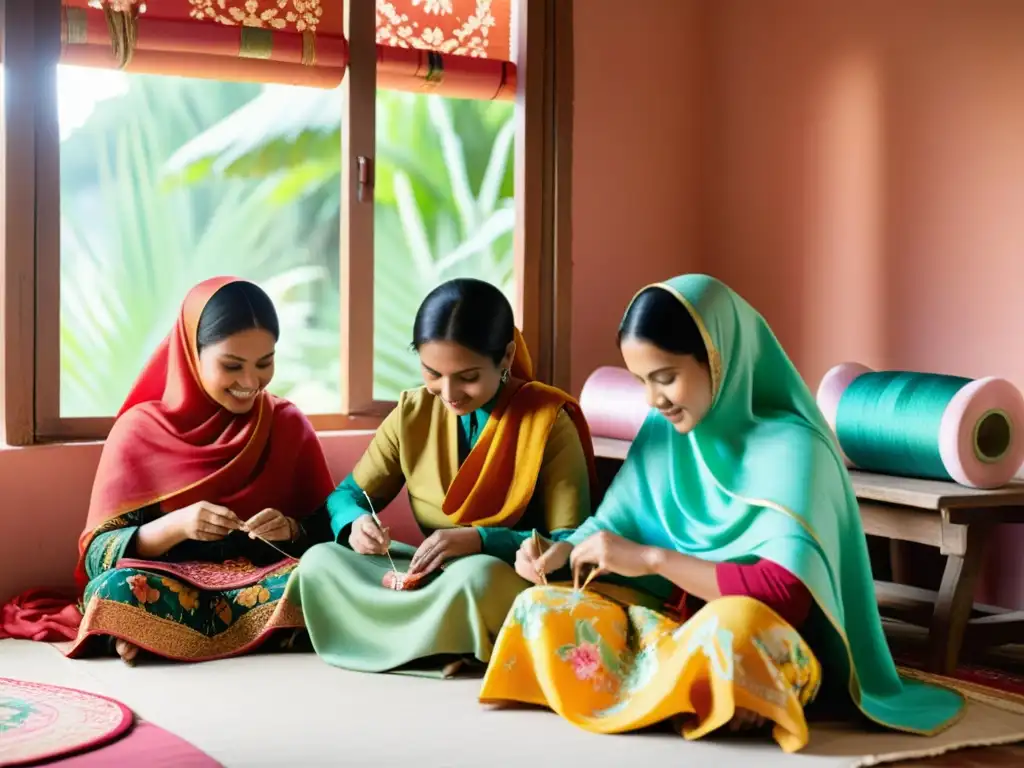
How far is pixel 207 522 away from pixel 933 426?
6.58 ft

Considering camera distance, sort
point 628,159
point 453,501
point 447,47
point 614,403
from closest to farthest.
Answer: point 453,501, point 614,403, point 447,47, point 628,159

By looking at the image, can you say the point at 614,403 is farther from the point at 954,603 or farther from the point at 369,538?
the point at 954,603

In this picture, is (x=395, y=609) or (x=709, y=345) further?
(x=395, y=609)

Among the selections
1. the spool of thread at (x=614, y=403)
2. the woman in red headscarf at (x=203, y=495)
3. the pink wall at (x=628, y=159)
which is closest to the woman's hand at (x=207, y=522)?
the woman in red headscarf at (x=203, y=495)

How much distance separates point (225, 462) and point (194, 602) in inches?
18.4

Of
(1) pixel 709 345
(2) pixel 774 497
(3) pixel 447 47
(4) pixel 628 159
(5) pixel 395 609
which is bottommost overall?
(5) pixel 395 609

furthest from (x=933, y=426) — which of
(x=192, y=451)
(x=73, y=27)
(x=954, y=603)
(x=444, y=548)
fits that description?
(x=73, y=27)

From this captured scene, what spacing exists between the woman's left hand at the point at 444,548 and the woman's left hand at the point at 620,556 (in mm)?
445

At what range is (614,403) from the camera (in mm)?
4539

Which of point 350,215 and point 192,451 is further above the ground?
point 350,215

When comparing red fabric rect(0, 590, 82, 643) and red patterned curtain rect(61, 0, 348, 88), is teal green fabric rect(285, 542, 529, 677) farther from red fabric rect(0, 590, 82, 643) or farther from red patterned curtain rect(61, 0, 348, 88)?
red patterned curtain rect(61, 0, 348, 88)

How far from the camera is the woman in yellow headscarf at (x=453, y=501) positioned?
10.8ft

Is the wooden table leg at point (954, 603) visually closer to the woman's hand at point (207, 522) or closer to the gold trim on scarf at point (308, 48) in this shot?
the woman's hand at point (207, 522)

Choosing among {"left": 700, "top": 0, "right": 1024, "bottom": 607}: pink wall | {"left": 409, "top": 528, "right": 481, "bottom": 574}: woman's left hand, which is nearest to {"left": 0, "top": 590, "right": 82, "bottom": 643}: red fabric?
{"left": 409, "top": 528, "right": 481, "bottom": 574}: woman's left hand
